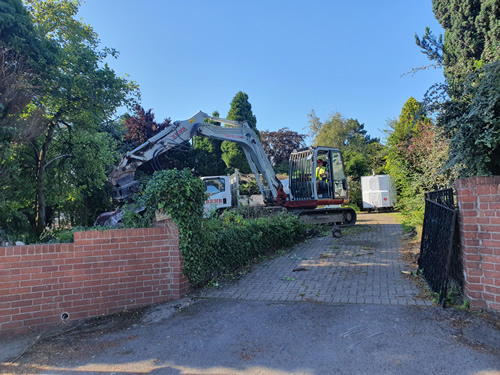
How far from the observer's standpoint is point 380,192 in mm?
21234

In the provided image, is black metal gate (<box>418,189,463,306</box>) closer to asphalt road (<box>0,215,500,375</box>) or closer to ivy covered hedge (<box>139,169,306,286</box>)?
asphalt road (<box>0,215,500,375</box>)

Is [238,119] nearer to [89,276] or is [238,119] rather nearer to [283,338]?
[89,276]

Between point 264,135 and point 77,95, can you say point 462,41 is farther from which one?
point 264,135

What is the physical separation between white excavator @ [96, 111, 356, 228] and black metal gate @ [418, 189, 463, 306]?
681 centimetres

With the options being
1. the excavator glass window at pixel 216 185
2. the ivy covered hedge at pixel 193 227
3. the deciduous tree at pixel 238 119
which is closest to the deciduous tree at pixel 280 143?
the deciduous tree at pixel 238 119

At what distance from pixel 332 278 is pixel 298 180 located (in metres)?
7.63

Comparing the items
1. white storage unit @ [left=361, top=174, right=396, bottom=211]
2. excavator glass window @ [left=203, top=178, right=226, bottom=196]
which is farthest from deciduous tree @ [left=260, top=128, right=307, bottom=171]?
excavator glass window @ [left=203, top=178, right=226, bottom=196]

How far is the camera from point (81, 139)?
1147 cm

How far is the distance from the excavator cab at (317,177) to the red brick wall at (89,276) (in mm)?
8291

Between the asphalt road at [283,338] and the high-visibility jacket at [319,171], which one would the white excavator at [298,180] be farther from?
the asphalt road at [283,338]

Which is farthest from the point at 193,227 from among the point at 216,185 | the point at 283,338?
the point at 216,185

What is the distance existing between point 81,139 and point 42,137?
4.06 feet

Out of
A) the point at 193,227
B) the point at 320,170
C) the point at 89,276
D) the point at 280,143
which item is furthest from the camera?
the point at 280,143

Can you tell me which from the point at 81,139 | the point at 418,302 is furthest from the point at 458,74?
the point at 81,139
